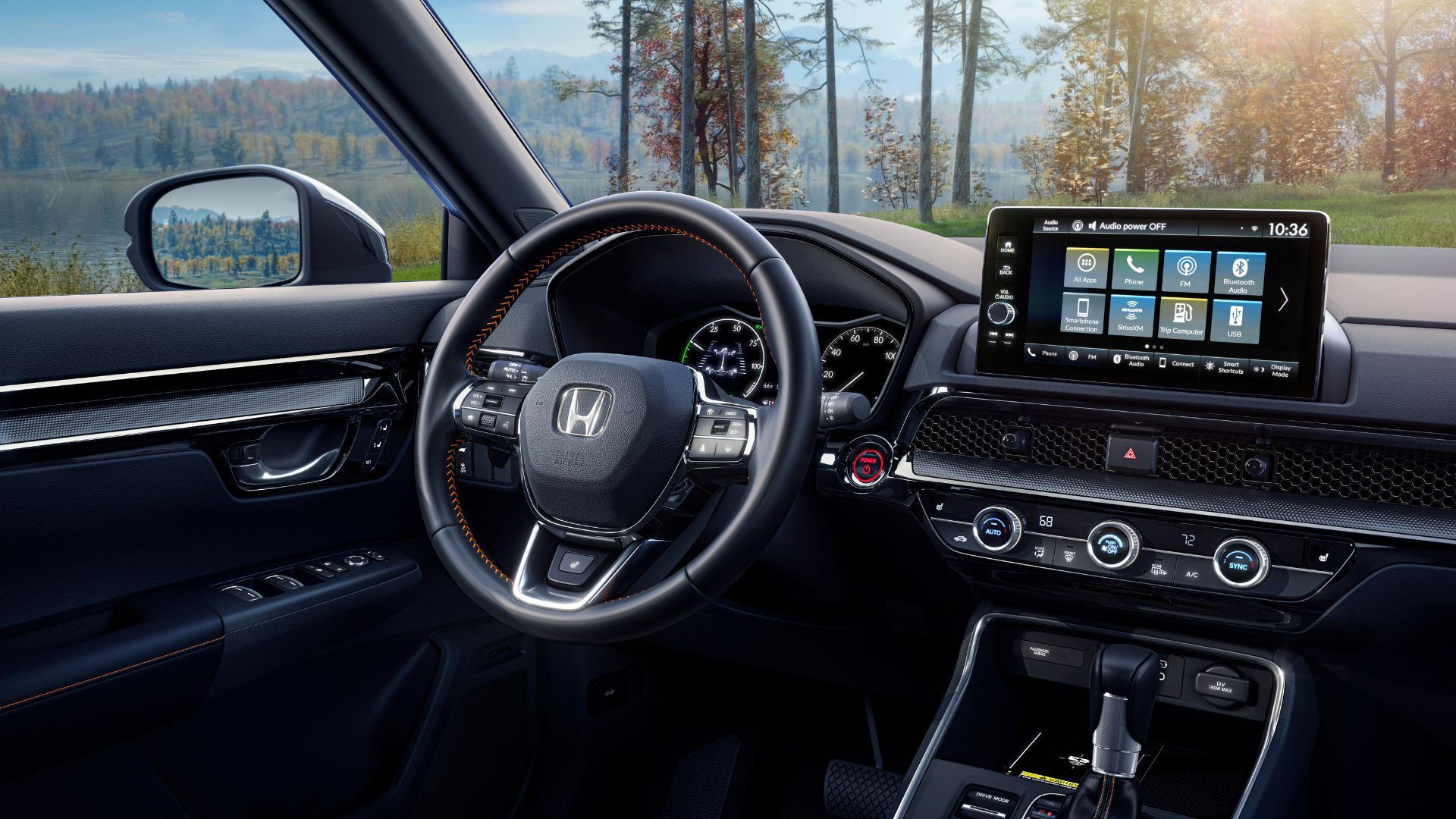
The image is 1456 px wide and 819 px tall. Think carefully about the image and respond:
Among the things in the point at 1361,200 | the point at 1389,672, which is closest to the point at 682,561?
the point at 1389,672

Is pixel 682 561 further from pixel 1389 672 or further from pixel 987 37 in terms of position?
pixel 987 37

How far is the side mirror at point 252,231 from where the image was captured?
2.26 metres

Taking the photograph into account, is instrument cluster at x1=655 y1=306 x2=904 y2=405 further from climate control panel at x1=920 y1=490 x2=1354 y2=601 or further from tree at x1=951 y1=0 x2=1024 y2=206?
tree at x1=951 y1=0 x2=1024 y2=206

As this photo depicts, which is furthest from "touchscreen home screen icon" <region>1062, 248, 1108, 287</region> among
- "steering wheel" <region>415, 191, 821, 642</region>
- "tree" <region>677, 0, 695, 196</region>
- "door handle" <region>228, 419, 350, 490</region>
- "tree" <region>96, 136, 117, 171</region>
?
"tree" <region>96, 136, 117, 171</region>

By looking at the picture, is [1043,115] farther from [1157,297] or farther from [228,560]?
[228,560]

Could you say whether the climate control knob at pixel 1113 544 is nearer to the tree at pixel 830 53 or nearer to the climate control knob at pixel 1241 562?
the climate control knob at pixel 1241 562

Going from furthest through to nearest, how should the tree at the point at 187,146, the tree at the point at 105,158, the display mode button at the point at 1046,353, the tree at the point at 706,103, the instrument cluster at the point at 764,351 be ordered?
1. the tree at the point at 706,103
2. the tree at the point at 187,146
3. the tree at the point at 105,158
4. the instrument cluster at the point at 764,351
5. the display mode button at the point at 1046,353

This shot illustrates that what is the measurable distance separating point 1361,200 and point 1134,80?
2.02ft

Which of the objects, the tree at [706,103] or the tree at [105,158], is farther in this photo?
the tree at [706,103]

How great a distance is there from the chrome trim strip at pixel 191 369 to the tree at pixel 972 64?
1.58m

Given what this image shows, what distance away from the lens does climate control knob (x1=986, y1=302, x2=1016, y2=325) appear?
1758 millimetres

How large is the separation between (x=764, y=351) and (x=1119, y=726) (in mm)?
916

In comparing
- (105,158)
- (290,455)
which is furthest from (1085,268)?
(105,158)

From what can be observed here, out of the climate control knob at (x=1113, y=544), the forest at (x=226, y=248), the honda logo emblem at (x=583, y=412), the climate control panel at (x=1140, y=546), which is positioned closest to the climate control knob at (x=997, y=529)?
the climate control panel at (x=1140, y=546)
